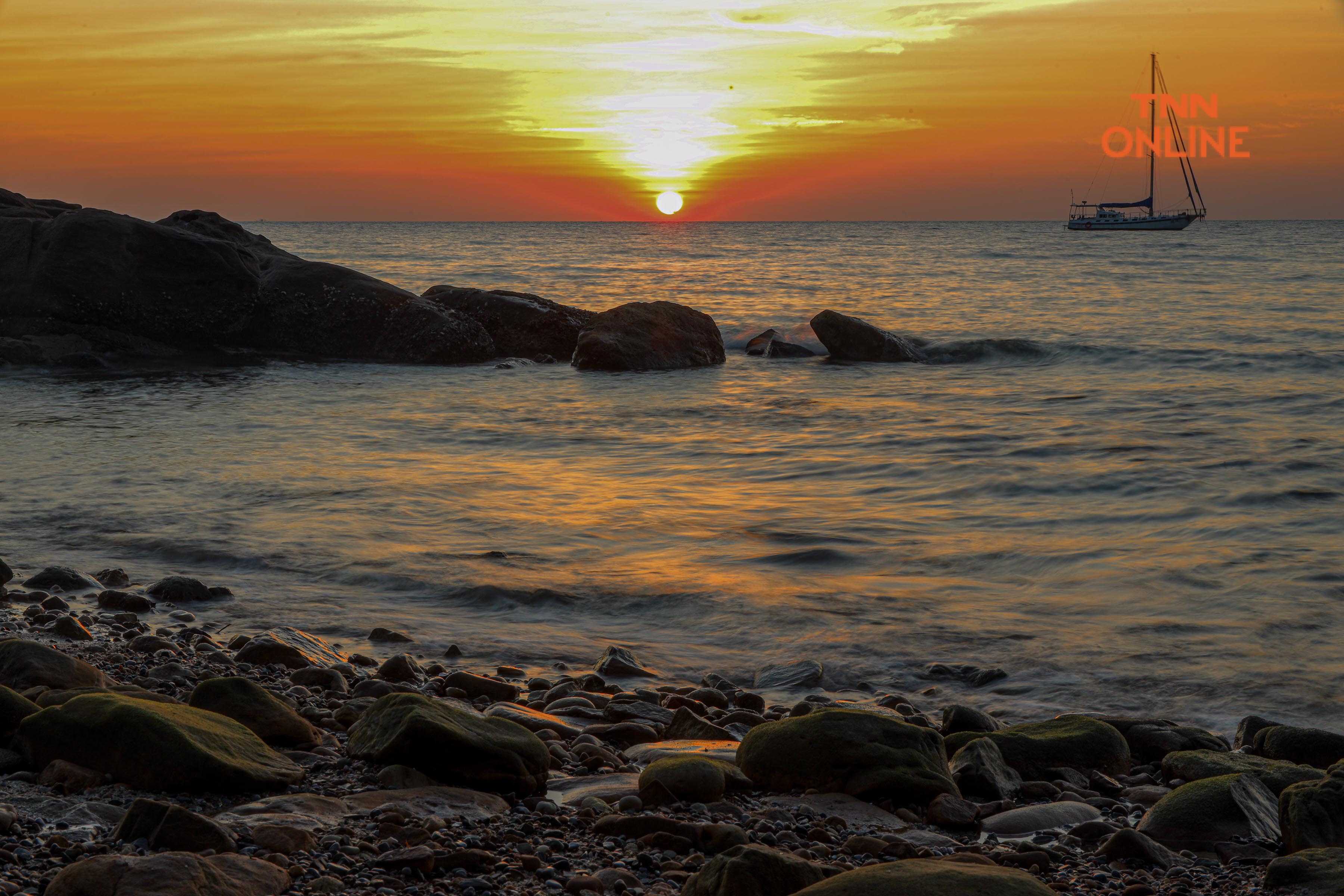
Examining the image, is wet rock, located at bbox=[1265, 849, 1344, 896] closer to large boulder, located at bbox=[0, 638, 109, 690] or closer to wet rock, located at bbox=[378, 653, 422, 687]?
wet rock, located at bbox=[378, 653, 422, 687]

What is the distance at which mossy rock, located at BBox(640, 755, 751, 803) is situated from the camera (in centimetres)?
371

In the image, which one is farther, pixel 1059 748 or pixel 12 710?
pixel 1059 748

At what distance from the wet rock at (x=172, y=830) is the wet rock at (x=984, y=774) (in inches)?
99.3

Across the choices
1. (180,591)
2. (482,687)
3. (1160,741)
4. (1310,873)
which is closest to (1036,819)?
(1310,873)

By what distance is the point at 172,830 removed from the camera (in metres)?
2.95

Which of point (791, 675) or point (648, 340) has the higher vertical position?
point (648, 340)

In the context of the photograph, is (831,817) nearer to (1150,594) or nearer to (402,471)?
(1150,594)

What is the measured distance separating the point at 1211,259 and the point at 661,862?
57020 millimetres

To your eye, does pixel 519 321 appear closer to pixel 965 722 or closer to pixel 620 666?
pixel 620 666

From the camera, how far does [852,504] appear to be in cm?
917

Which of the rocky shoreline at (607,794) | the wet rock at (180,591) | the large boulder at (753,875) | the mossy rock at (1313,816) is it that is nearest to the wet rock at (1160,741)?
the rocky shoreline at (607,794)

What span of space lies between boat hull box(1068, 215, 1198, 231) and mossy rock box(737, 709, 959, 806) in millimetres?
95966

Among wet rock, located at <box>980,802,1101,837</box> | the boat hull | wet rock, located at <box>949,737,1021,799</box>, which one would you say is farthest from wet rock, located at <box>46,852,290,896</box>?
the boat hull

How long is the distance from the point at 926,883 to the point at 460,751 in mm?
1753
